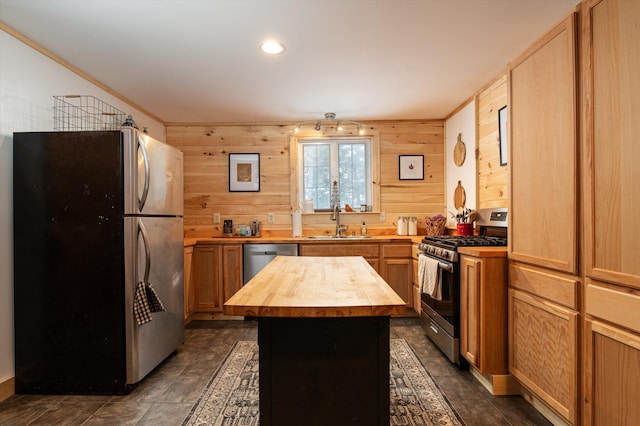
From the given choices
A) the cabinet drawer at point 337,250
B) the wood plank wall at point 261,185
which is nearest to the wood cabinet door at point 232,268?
the wood plank wall at point 261,185

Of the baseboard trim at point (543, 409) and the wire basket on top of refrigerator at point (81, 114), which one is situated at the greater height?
the wire basket on top of refrigerator at point (81, 114)

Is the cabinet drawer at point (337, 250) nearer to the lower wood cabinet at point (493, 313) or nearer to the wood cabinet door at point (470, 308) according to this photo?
the wood cabinet door at point (470, 308)

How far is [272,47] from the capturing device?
240 centimetres

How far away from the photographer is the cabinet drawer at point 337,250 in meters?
3.75

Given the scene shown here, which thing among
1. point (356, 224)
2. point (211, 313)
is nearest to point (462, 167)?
point (356, 224)

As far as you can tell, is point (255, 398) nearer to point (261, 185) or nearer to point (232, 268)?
point (232, 268)

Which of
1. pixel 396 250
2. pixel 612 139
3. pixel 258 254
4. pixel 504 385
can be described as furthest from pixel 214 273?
pixel 612 139

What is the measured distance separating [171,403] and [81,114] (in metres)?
2.38

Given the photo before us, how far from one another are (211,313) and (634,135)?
382cm

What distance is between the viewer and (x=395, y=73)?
288 centimetres

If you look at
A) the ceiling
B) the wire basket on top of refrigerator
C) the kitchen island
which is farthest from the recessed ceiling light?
the kitchen island

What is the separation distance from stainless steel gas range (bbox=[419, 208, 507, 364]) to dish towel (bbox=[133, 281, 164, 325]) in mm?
2066

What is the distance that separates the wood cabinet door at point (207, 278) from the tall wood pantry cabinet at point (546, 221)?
2.88 meters

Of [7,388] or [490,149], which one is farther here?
[490,149]
